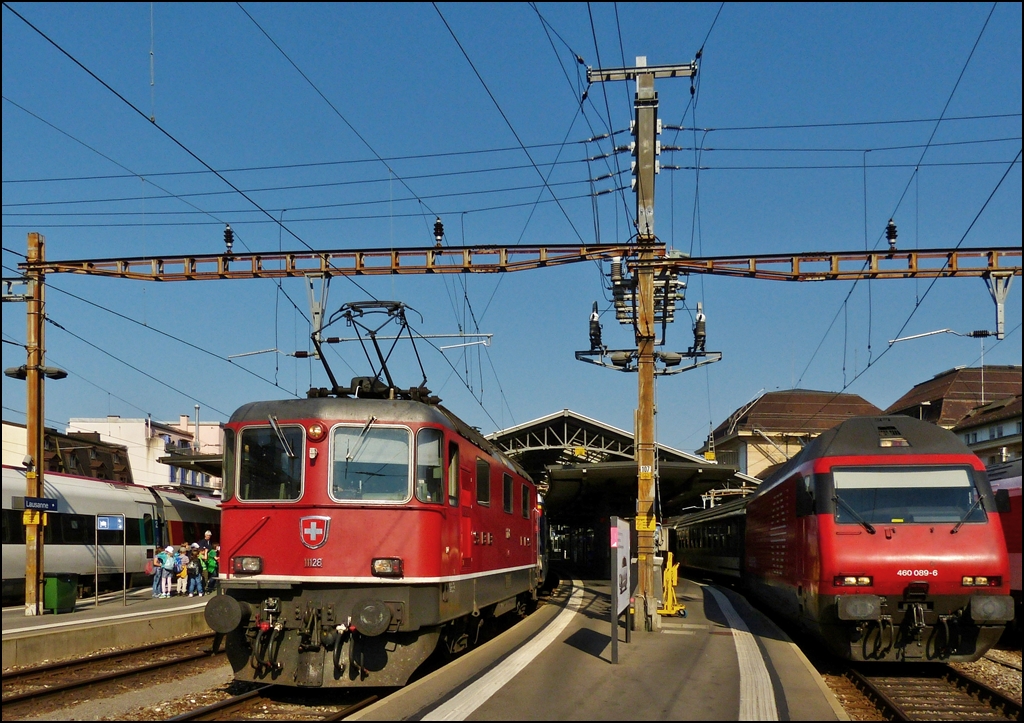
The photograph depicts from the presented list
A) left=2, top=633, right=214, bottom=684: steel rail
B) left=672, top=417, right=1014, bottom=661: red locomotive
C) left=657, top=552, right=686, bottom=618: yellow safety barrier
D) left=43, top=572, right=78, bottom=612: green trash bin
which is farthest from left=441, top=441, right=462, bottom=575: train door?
left=43, top=572, right=78, bottom=612: green trash bin

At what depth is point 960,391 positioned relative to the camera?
54250mm

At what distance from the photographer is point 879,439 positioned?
1274cm

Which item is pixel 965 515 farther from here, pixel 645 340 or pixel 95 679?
pixel 95 679

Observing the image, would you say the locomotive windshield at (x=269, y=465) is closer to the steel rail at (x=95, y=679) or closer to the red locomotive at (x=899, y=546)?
the steel rail at (x=95, y=679)

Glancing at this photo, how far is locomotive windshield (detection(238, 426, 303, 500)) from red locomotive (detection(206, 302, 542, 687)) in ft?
0.04

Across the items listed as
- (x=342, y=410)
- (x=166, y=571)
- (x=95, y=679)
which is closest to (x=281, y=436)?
(x=342, y=410)

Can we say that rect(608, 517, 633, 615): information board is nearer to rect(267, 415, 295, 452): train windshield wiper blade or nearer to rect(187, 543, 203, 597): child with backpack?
rect(267, 415, 295, 452): train windshield wiper blade

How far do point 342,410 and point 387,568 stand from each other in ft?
5.92

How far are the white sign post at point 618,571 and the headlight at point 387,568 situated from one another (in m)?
2.78

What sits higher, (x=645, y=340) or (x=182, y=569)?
(x=645, y=340)

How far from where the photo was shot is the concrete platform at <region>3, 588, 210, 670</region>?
1310cm

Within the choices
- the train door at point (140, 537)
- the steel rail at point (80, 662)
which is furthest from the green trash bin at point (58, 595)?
the train door at point (140, 537)

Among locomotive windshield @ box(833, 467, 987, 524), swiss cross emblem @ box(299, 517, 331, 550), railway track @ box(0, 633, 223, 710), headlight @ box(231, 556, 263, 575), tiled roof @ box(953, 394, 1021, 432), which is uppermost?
tiled roof @ box(953, 394, 1021, 432)

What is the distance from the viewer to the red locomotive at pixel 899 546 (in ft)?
38.0
